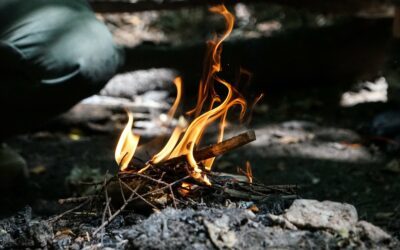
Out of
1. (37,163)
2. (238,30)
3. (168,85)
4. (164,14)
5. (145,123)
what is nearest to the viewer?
(37,163)

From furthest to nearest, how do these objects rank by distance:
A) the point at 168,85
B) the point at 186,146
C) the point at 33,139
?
the point at 168,85 < the point at 33,139 < the point at 186,146

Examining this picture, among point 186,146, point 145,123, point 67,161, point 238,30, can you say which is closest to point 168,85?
point 145,123

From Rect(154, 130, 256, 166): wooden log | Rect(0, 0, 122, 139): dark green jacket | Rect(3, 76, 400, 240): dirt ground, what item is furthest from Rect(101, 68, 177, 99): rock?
Rect(154, 130, 256, 166): wooden log

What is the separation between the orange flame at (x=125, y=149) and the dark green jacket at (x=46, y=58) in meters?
1.02

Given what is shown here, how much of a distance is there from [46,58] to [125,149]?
1.09 metres

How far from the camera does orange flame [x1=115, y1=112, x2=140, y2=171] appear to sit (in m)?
2.42

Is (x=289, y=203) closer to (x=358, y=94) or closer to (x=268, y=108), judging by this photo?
(x=268, y=108)

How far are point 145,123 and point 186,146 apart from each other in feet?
8.94

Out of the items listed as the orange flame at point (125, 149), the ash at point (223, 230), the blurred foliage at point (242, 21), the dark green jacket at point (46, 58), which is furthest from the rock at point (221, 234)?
the blurred foliage at point (242, 21)

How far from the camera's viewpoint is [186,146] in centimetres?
243

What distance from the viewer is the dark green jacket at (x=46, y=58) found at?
3.37 metres

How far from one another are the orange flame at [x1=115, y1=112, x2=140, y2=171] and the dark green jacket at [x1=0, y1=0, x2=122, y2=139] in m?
1.02

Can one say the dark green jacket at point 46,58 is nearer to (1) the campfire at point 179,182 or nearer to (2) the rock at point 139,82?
(1) the campfire at point 179,182

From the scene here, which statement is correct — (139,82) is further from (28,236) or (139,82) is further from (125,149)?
(28,236)
